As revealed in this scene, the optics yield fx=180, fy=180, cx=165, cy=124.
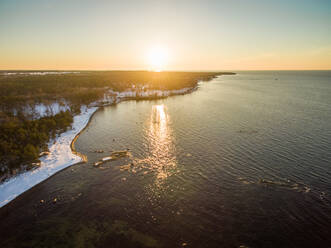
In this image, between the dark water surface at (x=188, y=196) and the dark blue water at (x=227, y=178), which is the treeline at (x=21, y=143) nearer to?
the dark water surface at (x=188, y=196)

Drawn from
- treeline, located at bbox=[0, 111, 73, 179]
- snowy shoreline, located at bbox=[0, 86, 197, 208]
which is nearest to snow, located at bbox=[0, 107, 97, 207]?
snowy shoreline, located at bbox=[0, 86, 197, 208]

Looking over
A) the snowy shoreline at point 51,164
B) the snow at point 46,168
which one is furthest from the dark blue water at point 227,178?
the snow at point 46,168

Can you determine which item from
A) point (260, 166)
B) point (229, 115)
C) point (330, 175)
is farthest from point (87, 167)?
point (229, 115)

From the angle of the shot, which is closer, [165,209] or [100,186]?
[165,209]

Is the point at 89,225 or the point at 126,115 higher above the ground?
the point at 126,115

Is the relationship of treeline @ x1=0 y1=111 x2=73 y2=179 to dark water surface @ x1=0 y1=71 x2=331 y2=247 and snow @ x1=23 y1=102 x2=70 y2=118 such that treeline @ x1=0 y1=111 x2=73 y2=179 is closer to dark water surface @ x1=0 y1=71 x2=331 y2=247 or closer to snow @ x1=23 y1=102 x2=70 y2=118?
dark water surface @ x1=0 y1=71 x2=331 y2=247

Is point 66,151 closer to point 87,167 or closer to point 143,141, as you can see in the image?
point 87,167
